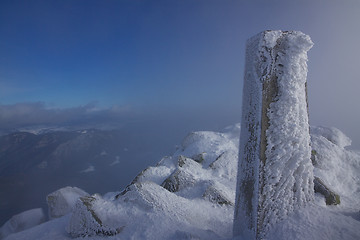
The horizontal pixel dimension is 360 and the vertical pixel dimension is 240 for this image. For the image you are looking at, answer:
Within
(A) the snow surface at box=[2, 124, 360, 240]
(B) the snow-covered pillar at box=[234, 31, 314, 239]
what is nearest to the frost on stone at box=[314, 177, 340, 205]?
(A) the snow surface at box=[2, 124, 360, 240]

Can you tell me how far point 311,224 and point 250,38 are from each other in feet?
13.7

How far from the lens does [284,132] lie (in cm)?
409

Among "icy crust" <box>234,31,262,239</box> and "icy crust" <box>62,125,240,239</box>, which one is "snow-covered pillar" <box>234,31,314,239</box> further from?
"icy crust" <box>62,125,240,239</box>

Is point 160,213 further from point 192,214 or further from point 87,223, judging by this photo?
point 87,223

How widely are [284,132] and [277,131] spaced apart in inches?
7.0

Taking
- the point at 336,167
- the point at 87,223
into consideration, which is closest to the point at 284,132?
the point at 87,223

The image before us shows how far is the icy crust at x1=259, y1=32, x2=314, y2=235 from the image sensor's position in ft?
13.2

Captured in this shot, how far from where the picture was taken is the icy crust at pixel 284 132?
13.2 ft

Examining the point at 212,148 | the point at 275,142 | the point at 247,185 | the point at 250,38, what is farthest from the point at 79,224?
the point at 212,148

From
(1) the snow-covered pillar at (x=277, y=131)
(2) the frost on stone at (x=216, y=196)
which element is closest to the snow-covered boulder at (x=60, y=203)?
(2) the frost on stone at (x=216, y=196)

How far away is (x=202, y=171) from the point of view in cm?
1161

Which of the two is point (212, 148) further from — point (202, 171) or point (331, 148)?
point (331, 148)

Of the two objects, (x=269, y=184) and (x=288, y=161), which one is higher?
(x=288, y=161)

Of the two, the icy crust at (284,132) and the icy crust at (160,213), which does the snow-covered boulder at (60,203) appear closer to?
the icy crust at (160,213)
